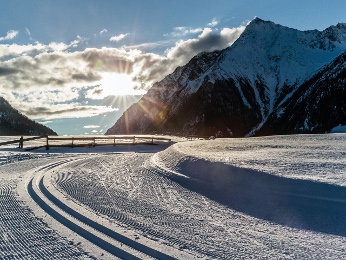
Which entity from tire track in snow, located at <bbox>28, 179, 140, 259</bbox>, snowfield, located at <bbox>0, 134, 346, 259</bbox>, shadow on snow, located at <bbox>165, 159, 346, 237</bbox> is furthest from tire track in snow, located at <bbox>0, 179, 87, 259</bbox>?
shadow on snow, located at <bbox>165, 159, 346, 237</bbox>

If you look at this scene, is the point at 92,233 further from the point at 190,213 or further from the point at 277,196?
the point at 277,196

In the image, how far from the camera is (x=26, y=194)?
281 inches

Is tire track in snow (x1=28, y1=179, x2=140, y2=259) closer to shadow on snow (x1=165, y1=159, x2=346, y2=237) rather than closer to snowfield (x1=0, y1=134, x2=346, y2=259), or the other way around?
snowfield (x1=0, y1=134, x2=346, y2=259)

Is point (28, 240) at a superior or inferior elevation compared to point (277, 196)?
inferior

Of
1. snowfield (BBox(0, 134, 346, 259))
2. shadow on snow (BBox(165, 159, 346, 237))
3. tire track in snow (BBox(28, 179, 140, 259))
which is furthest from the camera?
shadow on snow (BBox(165, 159, 346, 237))

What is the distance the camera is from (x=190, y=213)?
18.3 ft

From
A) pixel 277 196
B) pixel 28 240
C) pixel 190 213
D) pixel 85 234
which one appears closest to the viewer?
pixel 28 240

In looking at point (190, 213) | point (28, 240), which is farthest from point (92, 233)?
point (190, 213)

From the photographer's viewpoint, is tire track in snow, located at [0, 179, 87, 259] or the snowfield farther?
the snowfield

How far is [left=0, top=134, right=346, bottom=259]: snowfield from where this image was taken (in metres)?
3.80

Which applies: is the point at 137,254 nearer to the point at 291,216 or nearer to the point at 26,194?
the point at 291,216

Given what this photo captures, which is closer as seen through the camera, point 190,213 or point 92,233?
point 92,233

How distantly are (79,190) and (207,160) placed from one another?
15.9 ft

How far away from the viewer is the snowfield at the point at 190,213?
12.5ft
